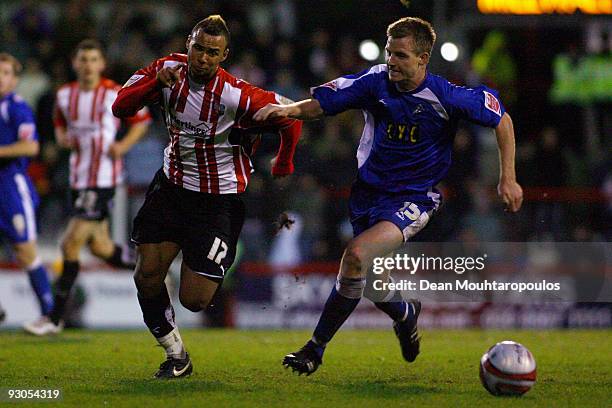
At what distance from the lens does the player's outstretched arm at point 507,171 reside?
6.77 m

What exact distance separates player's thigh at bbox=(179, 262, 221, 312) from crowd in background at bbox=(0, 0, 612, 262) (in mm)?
4096

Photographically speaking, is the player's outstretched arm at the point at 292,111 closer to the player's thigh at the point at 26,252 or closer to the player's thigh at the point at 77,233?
the player's thigh at the point at 77,233

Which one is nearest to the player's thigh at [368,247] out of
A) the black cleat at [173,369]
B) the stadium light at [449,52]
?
the black cleat at [173,369]

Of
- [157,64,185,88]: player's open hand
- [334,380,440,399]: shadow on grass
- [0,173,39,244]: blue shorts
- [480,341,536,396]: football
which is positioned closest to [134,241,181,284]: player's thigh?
[157,64,185,88]: player's open hand

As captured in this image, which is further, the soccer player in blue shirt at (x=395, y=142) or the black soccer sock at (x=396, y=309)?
the black soccer sock at (x=396, y=309)

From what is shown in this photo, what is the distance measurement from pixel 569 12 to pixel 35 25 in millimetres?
6929

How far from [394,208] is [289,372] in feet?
4.37

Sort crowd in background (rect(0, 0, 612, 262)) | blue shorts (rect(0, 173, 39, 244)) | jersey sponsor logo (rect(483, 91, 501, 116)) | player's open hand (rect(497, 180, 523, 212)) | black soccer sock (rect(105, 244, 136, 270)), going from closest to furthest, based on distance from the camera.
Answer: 1. player's open hand (rect(497, 180, 523, 212))
2. jersey sponsor logo (rect(483, 91, 501, 116))
3. blue shorts (rect(0, 173, 39, 244))
4. black soccer sock (rect(105, 244, 136, 270))
5. crowd in background (rect(0, 0, 612, 262))

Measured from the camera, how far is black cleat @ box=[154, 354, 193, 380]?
23.5 feet

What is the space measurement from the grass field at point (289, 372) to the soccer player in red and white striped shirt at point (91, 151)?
86 centimetres

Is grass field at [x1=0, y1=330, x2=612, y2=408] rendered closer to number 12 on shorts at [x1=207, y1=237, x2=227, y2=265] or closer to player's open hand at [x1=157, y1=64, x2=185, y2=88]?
number 12 on shorts at [x1=207, y1=237, x2=227, y2=265]

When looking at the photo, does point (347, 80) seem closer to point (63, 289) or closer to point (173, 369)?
point (173, 369)

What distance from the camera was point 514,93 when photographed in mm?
14258

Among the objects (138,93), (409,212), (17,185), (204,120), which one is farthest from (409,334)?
(17,185)
